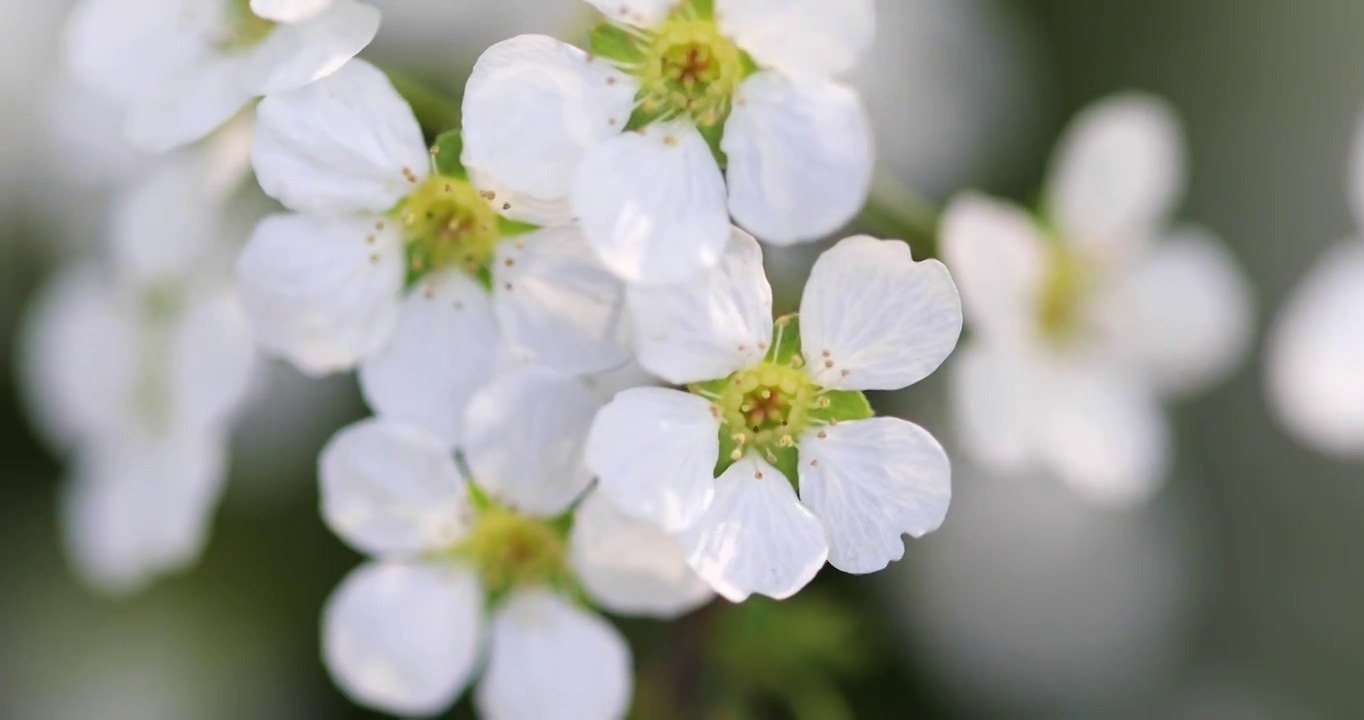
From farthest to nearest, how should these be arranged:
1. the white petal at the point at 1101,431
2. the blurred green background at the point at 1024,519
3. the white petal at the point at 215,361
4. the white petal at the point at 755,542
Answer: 1. the blurred green background at the point at 1024,519
2. the white petal at the point at 1101,431
3. the white petal at the point at 215,361
4. the white petal at the point at 755,542

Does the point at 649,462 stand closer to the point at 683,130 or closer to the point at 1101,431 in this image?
the point at 683,130

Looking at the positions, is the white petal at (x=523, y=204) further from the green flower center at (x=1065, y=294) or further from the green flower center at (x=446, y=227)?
the green flower center at (x=1065, y=294)

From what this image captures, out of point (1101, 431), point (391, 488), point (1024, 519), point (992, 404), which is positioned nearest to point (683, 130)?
point (391, 488)

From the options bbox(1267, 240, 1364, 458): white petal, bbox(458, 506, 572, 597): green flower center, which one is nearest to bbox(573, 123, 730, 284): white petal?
bbox(458, 506, 572, 597): green flower center

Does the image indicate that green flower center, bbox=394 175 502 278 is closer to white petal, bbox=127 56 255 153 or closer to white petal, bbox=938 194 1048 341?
white petal, bbox=127 56 255 153

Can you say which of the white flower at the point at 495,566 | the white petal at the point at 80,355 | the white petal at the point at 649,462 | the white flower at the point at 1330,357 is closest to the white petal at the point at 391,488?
the white flower at the point at 495,566

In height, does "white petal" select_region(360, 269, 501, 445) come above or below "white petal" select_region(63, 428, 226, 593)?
above

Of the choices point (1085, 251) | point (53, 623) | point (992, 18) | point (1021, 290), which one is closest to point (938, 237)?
point (1021, 290)
